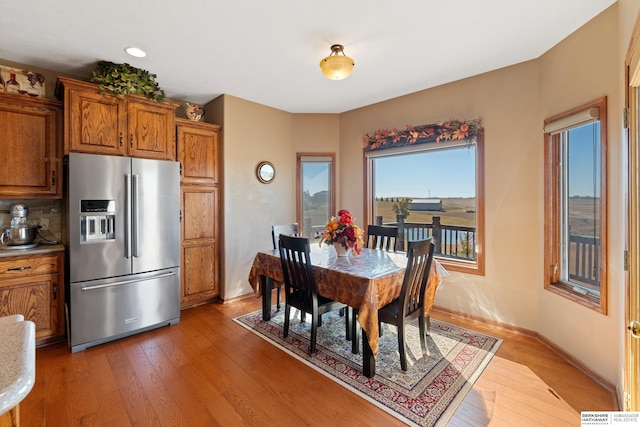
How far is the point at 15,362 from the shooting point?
78cm

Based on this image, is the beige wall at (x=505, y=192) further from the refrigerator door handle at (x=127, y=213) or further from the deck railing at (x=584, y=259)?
the refrigerator door handle at (x=127, y=213)

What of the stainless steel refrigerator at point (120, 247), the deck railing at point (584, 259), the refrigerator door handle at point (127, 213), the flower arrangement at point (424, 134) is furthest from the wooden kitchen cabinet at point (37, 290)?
the deck railing at point (584, 259)

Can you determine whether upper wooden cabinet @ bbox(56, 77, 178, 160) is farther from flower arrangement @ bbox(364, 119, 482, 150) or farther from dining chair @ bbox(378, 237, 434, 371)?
dining chair @ bbox(378, 237, 434, 371)

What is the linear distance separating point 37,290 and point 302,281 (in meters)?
2.44

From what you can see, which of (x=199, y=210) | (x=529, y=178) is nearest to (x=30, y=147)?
(x=199, y=210)

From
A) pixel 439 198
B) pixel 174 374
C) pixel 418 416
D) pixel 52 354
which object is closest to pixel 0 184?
pixel 52 354

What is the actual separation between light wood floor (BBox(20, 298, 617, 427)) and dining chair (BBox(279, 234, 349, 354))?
0.45 metres

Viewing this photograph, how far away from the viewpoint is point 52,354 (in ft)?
8.59

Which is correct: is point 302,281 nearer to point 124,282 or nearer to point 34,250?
point 124,282

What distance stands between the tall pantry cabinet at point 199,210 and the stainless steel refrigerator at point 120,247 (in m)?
0.40

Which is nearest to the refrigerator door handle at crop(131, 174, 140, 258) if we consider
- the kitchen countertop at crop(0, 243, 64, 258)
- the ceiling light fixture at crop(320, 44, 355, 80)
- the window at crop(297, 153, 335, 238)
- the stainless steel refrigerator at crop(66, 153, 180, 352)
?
the stainless steel refrigerator at crop(66, 153, 180, 352)

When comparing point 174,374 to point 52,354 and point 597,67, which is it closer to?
point 52,354

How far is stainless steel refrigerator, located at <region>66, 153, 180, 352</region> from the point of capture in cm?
265

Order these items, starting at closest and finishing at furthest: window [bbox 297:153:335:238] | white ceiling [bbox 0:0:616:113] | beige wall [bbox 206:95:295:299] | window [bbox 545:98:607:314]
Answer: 1. white ceiling [bbox 0:0:616:113]
2. window [bbox 545:98:607:314]
3. beige wall [bbox 206:95:295:299]
4. window [bbox 297:153:335:238]
